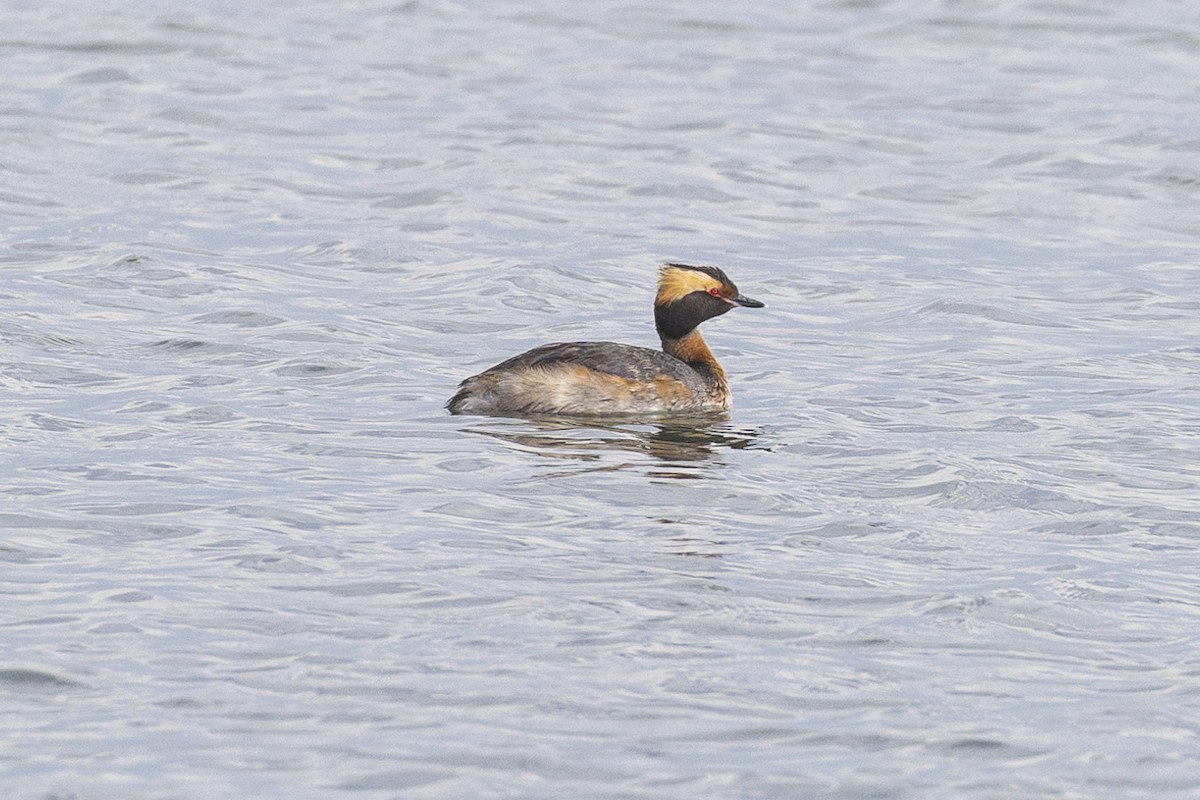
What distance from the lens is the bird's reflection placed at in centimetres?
1245

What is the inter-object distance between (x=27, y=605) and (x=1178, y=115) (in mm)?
18555

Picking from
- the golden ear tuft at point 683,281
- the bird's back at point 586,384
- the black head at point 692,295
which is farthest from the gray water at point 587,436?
the golden ear tuft at point 683,281

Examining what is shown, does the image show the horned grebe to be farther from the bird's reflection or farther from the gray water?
the gray water

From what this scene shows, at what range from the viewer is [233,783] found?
7.57 metres

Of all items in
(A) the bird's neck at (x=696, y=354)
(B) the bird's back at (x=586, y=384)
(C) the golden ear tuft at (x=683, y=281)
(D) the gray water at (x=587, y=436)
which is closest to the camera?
(D) the gray water at (x=587, y=436)

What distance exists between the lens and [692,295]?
14.6m

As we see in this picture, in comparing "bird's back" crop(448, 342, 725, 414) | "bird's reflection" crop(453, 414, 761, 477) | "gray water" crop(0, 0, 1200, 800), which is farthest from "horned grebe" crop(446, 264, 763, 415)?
"gray water" crop(0, 0, 1200, 800)

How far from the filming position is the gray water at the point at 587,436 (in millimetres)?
8141

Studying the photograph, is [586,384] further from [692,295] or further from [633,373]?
[692,295]

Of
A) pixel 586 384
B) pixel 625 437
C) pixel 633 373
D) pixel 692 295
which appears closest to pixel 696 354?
pixel 692 295

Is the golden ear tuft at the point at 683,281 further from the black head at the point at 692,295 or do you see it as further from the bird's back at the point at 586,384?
the bird's back at the point at 586,384

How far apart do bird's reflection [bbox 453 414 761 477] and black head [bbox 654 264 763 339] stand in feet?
3.38

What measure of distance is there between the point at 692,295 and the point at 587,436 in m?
1.95

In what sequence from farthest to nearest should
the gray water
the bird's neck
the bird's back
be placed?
the bird's neck, the bird's back, the gray water
